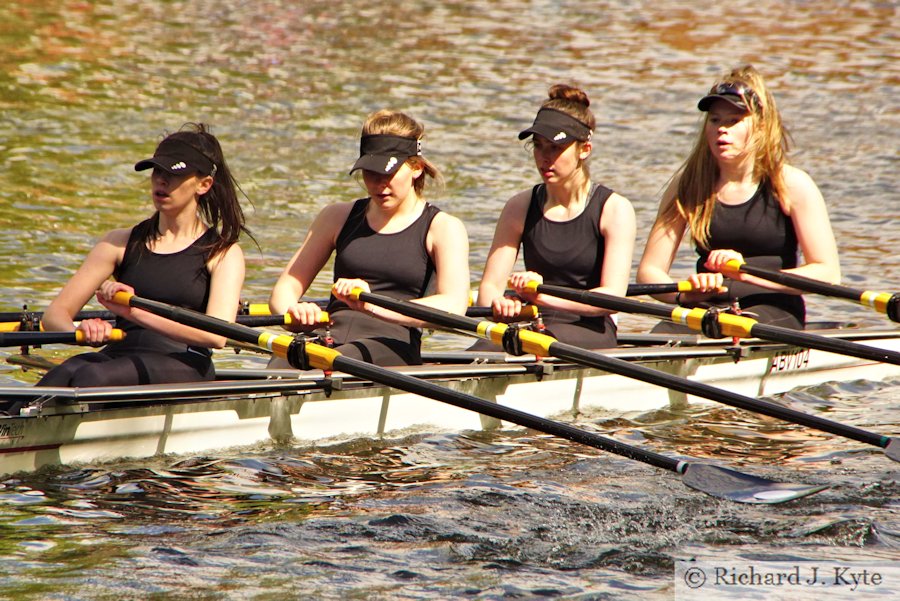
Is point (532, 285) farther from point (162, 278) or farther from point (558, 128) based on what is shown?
point (162, 278)

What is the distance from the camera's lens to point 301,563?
18.1 feet

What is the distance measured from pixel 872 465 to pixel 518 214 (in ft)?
8.67

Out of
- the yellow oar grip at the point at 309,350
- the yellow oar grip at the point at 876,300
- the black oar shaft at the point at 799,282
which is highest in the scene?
the black oar shaft at the point at 799,282

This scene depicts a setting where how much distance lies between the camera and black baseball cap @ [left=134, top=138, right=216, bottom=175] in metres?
6.51

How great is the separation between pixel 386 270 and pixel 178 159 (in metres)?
1.42

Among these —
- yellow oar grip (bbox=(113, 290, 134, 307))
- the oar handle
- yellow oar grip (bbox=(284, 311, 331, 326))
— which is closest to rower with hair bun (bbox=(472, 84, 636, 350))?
yellow oar grip (bbox=(284, 311, 331, 326))

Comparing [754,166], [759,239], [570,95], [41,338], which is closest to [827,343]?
[759,239]

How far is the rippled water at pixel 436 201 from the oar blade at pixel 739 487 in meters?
0.10

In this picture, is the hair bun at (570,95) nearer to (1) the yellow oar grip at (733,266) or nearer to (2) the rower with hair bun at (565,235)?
(2) the rower with hair bun at (565,235)

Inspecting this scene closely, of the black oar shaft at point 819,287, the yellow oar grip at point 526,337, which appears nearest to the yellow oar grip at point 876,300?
the black oar shaft at point 819,287

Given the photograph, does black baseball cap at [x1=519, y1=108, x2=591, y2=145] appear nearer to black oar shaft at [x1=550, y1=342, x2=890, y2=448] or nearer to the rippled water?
black oar shaft at [x1=550, y1=342, x2=890, y2=448]

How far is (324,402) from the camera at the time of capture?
23.2 ft

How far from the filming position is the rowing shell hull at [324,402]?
6195 millimetres

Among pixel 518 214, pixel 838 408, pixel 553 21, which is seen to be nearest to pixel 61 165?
pixel 518 214
